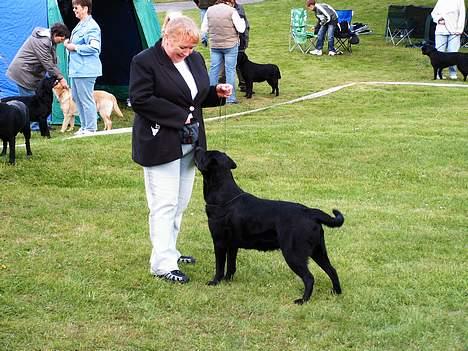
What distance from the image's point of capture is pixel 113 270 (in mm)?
5492

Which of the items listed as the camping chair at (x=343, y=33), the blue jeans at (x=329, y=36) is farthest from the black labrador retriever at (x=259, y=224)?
the camping chair at (x=343, y=33)

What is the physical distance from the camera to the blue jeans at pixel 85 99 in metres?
11.2

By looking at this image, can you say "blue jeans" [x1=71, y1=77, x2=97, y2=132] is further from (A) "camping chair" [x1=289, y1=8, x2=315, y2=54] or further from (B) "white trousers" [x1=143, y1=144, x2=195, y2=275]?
(A) "camping chair" [x1=289, y1=8, x2=315, y2=54]

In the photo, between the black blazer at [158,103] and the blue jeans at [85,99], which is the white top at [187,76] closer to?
the black blazer at [158,103]

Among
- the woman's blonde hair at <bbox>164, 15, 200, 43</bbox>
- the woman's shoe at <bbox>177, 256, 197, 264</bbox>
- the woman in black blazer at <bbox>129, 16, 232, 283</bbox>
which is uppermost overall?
the woman's blonde hair at <bbox>164, 15, 200, 43</bbox>

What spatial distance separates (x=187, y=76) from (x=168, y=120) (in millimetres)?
353

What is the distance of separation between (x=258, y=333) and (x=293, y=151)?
5.83m

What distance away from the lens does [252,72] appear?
51.6ft

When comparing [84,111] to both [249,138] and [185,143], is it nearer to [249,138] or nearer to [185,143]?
Result: [249,138]

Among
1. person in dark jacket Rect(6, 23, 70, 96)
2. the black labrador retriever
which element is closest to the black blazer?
the black labrador retriever

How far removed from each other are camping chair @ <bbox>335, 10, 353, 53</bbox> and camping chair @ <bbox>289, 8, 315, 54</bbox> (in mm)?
876

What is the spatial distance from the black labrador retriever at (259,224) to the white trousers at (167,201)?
183mm

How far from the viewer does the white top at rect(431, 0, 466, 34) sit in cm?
1803

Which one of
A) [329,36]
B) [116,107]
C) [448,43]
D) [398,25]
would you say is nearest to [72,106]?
[116,107]
